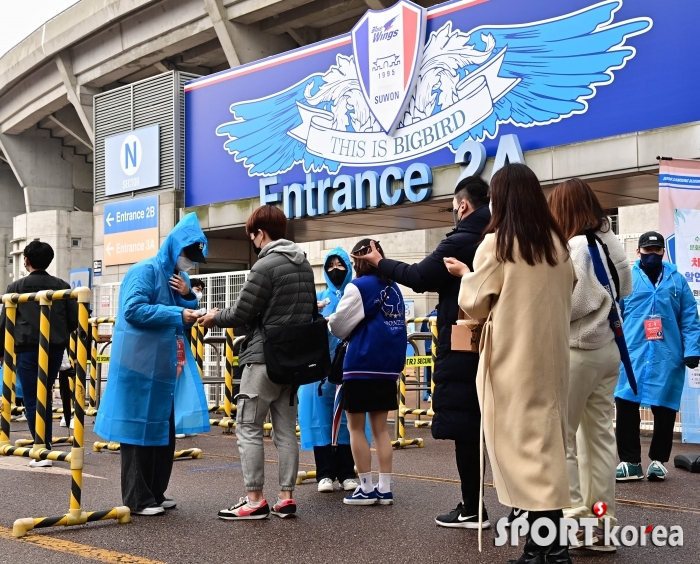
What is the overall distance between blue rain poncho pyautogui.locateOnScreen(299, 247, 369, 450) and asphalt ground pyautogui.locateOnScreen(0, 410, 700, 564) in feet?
1.37

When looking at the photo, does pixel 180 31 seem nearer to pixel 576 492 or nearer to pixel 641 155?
pixel 641 155

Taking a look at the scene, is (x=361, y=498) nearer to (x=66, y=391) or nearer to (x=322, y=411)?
(x=322, y=411)

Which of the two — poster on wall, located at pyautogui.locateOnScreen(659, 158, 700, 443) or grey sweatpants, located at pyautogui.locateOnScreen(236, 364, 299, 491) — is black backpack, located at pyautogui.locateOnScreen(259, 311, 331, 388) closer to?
grey sweatpants, located at pyautogui.locateOnScreen(236, 364, 299, 491)

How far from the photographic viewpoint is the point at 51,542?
5.64 meters

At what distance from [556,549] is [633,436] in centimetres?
380

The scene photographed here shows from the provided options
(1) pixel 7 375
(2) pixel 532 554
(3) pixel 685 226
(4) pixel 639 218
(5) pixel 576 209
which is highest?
(4) pixel 639 218

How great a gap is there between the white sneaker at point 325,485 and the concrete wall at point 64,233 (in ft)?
89.8

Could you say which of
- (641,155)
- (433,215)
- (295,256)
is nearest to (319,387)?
(295,256)

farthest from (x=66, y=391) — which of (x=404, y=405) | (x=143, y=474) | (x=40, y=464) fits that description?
(x=143, y=474)

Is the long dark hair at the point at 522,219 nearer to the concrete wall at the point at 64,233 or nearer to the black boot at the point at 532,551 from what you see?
the black boot at the point at 532,551

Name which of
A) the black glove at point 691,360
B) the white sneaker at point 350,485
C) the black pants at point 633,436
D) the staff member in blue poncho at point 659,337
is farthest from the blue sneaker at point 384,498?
the black glove at point 691,360

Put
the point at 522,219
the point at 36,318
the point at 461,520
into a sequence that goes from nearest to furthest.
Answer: the point at 522,219
the point at 461,520
the point at 36,318

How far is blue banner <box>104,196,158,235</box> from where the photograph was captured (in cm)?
2186

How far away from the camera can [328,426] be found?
7.93 metres
